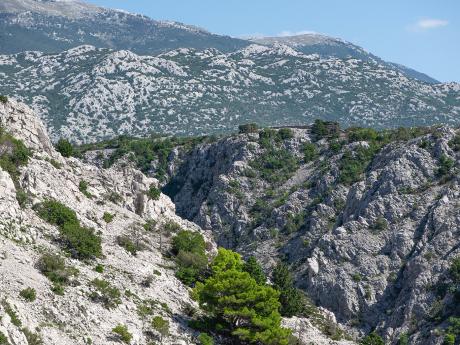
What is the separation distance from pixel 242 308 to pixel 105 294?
1191cm

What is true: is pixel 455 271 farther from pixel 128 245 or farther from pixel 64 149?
pixel 64 149

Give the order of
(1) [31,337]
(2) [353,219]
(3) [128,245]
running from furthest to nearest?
(2) [353,219]
(3) [128,245]
(1) [31,337]

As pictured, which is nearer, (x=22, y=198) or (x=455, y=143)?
(x=22, y=198)

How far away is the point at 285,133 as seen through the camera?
14138 centimetres

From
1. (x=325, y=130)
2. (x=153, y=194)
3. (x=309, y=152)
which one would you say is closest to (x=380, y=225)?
(x=309, y=152)

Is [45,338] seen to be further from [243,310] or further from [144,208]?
[144,208]

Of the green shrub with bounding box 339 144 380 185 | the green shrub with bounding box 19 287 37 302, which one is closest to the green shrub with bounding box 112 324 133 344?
the green shrub with bounding box 19 287 37 302

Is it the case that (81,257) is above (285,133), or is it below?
below

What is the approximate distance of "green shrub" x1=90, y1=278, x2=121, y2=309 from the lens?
50.9m

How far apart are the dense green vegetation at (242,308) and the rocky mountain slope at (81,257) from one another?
2.75 m

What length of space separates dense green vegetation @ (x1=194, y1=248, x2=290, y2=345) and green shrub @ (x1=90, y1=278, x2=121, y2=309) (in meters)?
8.68

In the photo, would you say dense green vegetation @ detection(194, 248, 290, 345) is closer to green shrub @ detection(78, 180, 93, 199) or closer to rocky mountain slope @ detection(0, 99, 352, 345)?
rocky mountain slope @ detection(0, 99, 352, 345)

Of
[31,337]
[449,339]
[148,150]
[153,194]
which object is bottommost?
[148,150]

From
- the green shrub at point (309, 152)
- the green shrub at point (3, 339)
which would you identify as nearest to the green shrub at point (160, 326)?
the green shrub at point (3, 339)
